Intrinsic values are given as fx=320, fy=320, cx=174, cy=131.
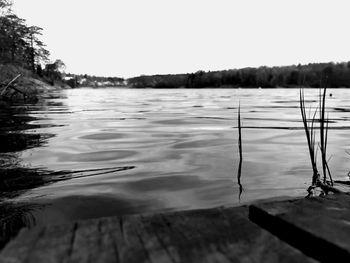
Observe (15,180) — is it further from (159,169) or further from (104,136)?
(104,136)

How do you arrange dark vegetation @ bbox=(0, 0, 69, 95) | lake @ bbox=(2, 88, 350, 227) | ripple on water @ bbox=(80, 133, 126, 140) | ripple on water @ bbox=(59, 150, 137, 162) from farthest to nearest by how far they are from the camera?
dark vegetation @ bbox=(0, 0, 69, 95)
ripple on water @ bbox=(80, 133, 126, 140)
ripple on water @ bbox=(59, 150, 137, 162)
lake @ bbox=(2, 88, 350, 227)

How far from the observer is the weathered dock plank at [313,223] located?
1792 mm

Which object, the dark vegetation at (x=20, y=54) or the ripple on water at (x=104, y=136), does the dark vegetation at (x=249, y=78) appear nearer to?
the dark vegetation at (x=20, y=54)

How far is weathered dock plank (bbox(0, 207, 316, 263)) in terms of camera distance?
1.67m

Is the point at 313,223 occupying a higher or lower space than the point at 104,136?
higher

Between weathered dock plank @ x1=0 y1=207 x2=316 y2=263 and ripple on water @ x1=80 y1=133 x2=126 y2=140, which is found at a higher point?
weathered dock plank @ x1=0 y1=207 x2=316 y2=263

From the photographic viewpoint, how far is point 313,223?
6.79 ft

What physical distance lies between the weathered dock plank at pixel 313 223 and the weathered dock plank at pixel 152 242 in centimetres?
18

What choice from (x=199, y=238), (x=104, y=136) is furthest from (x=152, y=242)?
(x=104, y=136)

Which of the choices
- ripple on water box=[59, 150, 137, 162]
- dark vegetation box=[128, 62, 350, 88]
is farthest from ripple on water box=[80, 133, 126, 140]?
dark vegetation box=[128, 62, 350, 88]

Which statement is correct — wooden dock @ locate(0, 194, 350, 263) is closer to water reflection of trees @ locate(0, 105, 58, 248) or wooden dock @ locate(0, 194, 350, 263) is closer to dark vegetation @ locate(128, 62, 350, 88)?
water reflection of trees @ locate(0, 105, 58, 248)

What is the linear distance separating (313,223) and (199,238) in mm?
772

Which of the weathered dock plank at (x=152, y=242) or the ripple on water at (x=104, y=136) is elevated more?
the weathered dock plank at (x=152, y=242)

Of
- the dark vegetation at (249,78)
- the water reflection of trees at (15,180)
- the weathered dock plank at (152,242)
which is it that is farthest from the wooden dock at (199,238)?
the dark vegetation at (249,78)
